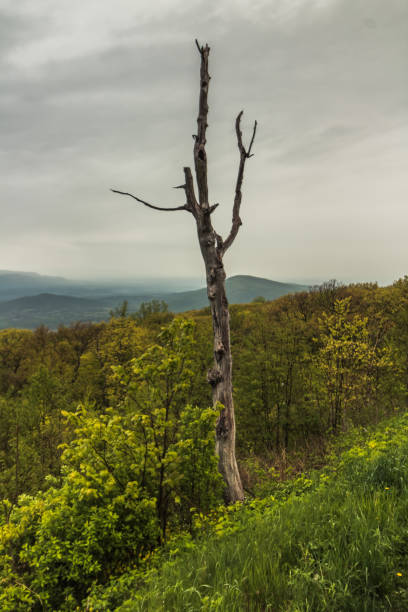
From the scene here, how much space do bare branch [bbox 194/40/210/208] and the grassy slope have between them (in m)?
6.15

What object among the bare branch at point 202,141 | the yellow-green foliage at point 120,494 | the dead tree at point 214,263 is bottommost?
the yellow-green foliage at point 120,494

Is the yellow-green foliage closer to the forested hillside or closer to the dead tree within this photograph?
the forested hillside

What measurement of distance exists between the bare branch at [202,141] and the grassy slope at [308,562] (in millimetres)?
6150

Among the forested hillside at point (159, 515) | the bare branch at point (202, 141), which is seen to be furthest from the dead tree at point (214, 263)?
the forested hillside at point (159, 515)

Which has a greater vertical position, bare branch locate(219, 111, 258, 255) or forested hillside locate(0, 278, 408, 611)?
bare branch locate(219, 111, 258, 255)

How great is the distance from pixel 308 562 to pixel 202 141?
766 cm

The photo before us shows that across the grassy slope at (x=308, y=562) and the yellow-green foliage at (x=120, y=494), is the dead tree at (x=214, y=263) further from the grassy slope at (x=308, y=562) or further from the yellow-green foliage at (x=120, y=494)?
the grassy slope at (x=308, y=562)

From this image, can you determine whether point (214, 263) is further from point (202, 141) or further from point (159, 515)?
point (159, 515)

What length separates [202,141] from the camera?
723 centimetres

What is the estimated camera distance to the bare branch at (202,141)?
23.5 feet

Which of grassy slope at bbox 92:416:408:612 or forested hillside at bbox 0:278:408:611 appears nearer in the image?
grassy slope at bbox 92:416:408:612

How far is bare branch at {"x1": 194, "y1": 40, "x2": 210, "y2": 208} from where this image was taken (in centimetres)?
716

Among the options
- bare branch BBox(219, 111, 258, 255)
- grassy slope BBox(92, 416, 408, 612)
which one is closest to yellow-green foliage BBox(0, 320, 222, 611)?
grassy slope BBox(92, 416, 408, 612)

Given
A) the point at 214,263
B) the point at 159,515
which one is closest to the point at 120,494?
the point at 159,515
